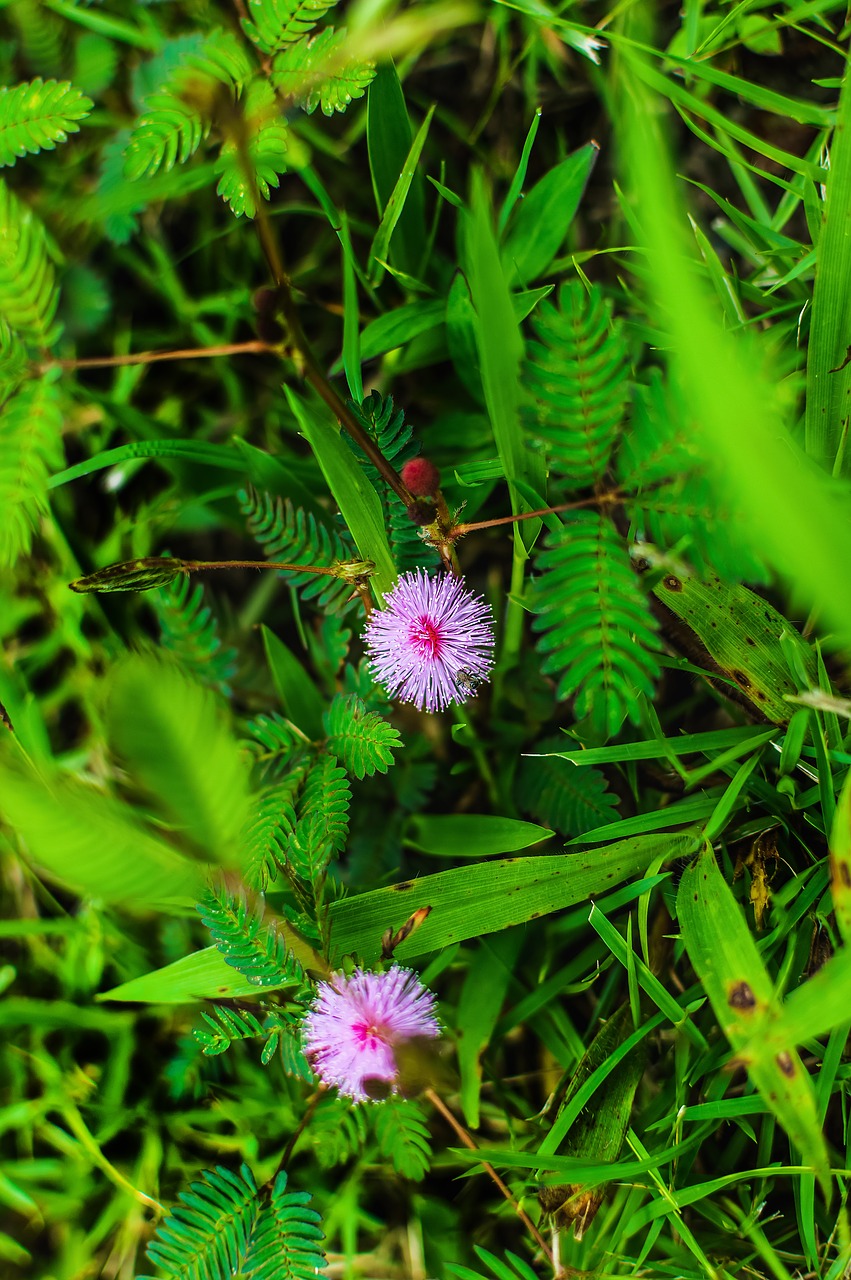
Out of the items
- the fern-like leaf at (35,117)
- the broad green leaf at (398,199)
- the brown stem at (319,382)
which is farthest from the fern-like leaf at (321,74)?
the fern-like leaf at (35,117)

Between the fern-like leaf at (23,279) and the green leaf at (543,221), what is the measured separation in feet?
2.33

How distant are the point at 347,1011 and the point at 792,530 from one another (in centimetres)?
73

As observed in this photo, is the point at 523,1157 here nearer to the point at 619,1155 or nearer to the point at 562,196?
the point at 619,1155

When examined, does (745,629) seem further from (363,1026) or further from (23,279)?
(23,279)

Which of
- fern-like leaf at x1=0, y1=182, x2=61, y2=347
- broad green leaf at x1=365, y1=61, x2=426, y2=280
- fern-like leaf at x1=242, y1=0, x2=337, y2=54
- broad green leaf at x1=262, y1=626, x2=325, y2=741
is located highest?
broad green leaf at x1=365, y1=61, x2=426, y2=280

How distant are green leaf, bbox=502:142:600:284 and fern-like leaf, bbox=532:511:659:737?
59cm

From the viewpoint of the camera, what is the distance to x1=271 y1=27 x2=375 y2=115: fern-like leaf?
1059mm

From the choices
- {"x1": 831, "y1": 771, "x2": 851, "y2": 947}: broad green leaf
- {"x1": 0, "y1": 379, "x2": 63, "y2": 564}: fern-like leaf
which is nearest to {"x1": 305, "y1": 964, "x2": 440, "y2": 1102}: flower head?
{"x1": 831, "y1": 771, "x2": 851, "y2": 947}: broad green leaf

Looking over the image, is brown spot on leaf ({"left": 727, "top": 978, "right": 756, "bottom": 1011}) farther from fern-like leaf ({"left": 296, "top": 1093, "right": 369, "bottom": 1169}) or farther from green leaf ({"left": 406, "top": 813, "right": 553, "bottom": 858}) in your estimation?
fern-like leaf ({"left": 296, "top": 1093, "right": 369, "bottom": 1169})

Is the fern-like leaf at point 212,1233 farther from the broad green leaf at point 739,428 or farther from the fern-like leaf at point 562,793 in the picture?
the broad green leaf at point 739,428

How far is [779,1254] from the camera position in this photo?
1.16m

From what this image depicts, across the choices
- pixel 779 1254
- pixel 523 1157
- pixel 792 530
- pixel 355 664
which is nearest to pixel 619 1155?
pixel 523 1157

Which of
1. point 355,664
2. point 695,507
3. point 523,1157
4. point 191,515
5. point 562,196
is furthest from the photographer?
point 191,515

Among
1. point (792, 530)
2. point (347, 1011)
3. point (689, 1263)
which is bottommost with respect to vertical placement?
point (689, 1263)
